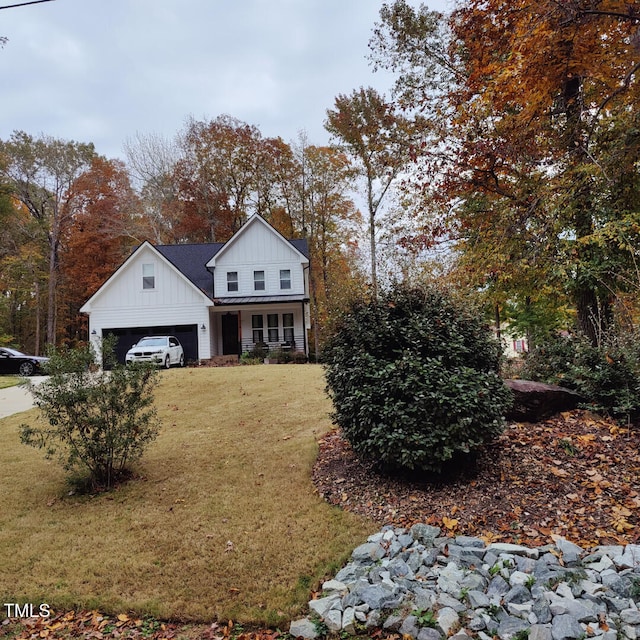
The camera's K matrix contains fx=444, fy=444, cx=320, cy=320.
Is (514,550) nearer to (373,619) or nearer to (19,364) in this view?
(373,619)

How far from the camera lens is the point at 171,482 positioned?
520cm

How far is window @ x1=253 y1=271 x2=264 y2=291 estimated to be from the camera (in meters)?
21.9

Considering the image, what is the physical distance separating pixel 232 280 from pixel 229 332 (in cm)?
268

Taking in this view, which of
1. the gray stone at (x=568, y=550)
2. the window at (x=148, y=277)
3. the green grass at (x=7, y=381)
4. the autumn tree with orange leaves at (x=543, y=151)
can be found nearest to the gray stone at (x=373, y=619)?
the gray stone at (x=568, y=550)

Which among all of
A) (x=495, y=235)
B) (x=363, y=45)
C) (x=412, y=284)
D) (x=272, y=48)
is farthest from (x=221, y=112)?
(x=412, y=284)

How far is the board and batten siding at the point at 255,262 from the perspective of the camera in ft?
71.4

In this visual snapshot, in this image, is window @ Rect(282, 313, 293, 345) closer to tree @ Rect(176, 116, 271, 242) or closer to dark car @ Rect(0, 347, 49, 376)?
dark car @ Rect(0, 347, 49, 376)

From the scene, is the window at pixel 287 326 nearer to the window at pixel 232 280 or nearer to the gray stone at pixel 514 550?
the window at pixel 232 280

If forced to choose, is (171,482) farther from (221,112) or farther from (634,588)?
(221,112)

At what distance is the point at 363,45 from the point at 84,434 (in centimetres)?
1173

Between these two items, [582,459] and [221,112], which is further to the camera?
[221,112]

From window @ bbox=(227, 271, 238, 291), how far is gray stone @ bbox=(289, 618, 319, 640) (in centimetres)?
1964

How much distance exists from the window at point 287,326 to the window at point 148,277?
634 centimetres

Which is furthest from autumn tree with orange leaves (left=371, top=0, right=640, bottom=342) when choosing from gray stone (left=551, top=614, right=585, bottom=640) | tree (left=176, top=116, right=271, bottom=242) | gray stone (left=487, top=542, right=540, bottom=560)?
tree (left=176, top=116, right=271, bottom=242)
